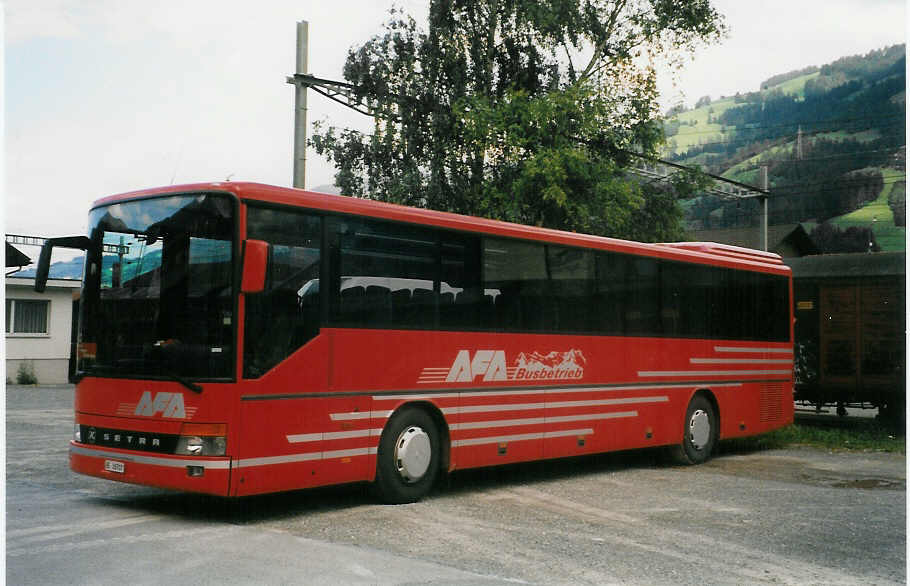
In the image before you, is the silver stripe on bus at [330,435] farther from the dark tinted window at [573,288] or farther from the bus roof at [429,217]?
the dark tinted window at [573,288]

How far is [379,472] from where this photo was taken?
10.4 m

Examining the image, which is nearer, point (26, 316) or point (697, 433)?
point (697, 433)

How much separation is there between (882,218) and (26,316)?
47.9 m

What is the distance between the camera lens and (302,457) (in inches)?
380

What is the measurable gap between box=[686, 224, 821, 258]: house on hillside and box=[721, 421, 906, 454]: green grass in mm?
35418

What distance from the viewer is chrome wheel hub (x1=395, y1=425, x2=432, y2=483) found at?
1064 cm

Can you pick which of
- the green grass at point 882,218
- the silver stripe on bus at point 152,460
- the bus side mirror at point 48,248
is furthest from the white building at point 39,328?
the green grass at point 882,218

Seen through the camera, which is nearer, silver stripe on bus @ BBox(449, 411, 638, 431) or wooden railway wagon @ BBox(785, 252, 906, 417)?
silver stripe on bus @ BBox(449, 411, 638, 431)

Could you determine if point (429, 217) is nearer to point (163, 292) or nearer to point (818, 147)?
point (163, 292)

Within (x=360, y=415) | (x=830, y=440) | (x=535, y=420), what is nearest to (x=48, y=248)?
(x=360, y=415)

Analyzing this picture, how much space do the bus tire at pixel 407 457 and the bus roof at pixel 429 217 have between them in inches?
78.7

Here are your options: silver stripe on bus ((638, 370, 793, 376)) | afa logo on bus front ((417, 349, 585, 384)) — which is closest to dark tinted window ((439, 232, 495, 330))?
afa logo on bus front ((417, 349, 585, 384))

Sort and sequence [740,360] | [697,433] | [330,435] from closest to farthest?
[330,435]
[697,433]
[740,360]

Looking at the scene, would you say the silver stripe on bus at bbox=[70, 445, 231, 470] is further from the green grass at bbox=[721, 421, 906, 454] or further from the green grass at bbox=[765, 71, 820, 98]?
the green grass at bbox=[765, 71, 820, 98]
